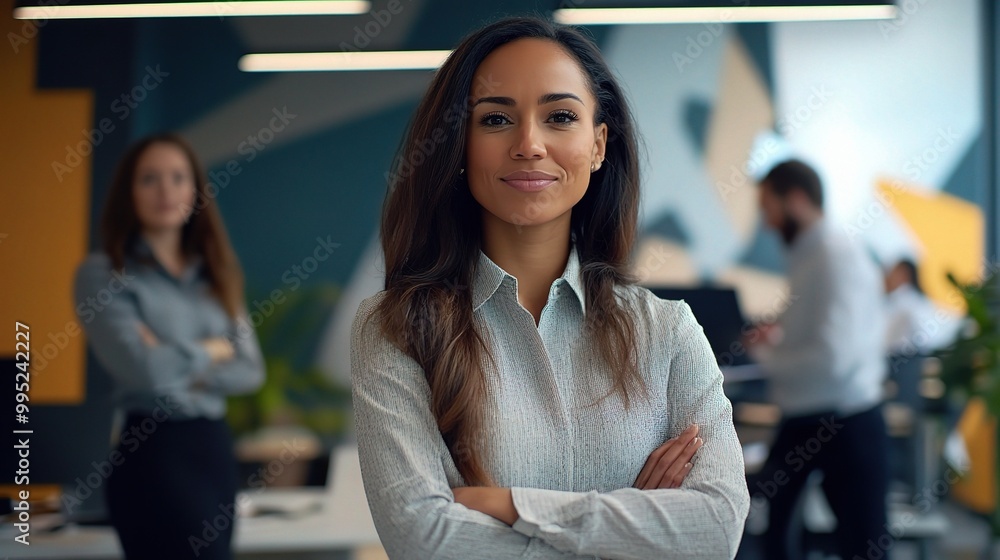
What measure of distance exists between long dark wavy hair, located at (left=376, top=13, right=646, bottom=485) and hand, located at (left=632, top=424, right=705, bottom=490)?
106 millimetres

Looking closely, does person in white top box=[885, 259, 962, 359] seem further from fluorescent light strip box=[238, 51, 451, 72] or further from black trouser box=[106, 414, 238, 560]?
black trouser box=[106, 414, 238, 560]

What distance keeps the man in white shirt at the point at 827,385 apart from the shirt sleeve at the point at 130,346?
235 centimetres

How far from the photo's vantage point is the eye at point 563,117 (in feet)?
5.33

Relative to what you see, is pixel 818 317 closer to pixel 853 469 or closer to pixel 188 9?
pixel 853 469

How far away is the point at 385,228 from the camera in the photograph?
1.75 meters

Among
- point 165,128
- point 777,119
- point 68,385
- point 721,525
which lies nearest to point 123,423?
point 68,385

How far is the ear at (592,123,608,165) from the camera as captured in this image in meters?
1.73

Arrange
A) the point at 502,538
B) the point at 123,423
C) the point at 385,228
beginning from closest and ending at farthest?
the point at 502,538
the point at 385,228
the point at 123,423

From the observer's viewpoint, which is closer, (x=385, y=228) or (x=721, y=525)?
(x=721, y=525)

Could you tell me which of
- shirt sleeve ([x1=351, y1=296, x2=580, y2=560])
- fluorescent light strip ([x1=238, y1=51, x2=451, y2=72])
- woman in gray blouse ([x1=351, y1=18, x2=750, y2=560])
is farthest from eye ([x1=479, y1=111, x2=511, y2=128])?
fluorescent light strip ([x1=238, y1=51, x2=451, y2=72])

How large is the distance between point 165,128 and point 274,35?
2.51ft

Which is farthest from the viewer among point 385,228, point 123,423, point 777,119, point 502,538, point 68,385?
point 777,119

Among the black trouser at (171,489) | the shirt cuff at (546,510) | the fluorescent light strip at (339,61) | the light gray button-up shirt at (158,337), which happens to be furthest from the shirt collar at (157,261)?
the shirt cuff at (546,510)

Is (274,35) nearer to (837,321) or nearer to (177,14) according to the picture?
(177,14)
